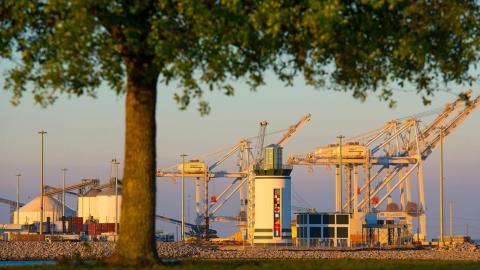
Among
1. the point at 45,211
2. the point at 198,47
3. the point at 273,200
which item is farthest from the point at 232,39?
the point at 45,211

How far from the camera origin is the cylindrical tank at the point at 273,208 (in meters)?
90.7

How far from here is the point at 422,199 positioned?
15425 centimetres

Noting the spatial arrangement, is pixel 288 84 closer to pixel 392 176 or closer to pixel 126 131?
pixel 126 131

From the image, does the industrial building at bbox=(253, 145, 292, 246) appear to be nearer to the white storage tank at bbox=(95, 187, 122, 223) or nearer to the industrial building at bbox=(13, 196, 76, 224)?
the white storage tank at bbox=(95, 187, 122, 223)

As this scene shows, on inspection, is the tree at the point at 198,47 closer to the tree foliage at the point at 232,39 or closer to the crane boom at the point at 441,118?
the tree foliage at the point at 232,39

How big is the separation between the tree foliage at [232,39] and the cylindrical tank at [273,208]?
2530 inches

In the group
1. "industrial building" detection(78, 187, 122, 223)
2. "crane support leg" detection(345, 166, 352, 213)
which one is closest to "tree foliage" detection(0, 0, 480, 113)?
"crane support leg" detection(345, 166, 352, 213)

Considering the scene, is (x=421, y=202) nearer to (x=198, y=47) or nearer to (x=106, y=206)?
(x=106, y=206)

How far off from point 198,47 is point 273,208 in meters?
67.2

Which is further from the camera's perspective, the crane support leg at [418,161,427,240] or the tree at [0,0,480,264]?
the crane support leg at [418,161,427,240]

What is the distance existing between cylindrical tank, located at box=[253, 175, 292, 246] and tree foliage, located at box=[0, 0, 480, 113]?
64256 mm

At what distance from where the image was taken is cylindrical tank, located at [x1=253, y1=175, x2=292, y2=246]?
9069 cm

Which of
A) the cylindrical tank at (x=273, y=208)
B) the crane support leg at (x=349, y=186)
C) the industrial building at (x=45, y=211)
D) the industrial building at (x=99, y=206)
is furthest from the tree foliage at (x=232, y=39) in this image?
the industrial building at (x=45, y=211)

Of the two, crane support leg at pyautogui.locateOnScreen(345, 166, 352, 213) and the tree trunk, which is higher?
crane support leg at pyautogui.locateOnScreen(345, 166, 352, 213)
